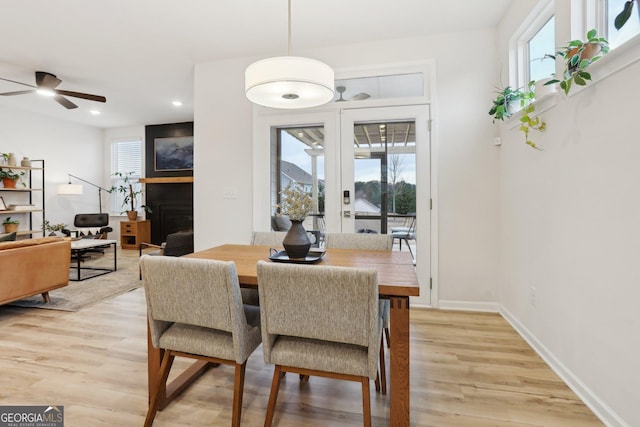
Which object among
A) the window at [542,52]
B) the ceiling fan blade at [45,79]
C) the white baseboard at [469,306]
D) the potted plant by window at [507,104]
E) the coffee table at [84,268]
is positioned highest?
the ceiling fan blade at [45,79]

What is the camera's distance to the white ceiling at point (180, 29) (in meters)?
2.66

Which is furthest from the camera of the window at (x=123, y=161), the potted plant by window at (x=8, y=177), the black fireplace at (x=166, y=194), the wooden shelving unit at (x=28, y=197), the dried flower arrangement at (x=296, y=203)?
the window at (x=123, y=161)

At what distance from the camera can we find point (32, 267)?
10.0 ft

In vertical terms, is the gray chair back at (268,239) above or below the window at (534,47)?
below

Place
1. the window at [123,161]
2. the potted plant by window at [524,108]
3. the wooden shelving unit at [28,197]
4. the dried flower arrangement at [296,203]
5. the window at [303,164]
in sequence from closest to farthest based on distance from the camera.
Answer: the dried flower arrangement at [296,203], the potted plant by window at [524,108], the window at [303,164], the wooden shelving unit at [28,197], the window at [123,161]

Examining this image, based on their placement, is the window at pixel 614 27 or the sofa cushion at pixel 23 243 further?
the sofa cushion at pixel 23 243

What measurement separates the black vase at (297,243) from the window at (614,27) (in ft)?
6.06

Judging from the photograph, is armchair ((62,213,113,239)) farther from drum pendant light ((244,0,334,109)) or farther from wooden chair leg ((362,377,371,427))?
wooden chair leg ((362,377,371,427))

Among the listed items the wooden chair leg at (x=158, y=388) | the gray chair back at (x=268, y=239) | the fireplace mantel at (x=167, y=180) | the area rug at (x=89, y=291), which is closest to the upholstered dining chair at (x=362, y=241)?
the gray chair back at (x=268, y=239)

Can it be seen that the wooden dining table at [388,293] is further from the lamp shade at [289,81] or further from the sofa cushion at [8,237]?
the sofa cushion at [8,237]

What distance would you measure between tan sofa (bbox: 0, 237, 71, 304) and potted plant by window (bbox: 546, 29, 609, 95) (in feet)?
14.6

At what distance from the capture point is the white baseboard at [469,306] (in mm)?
3066

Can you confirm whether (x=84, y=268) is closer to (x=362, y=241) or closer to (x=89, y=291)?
(x=89, y=291)

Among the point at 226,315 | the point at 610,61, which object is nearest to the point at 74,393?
the point at 226,315
